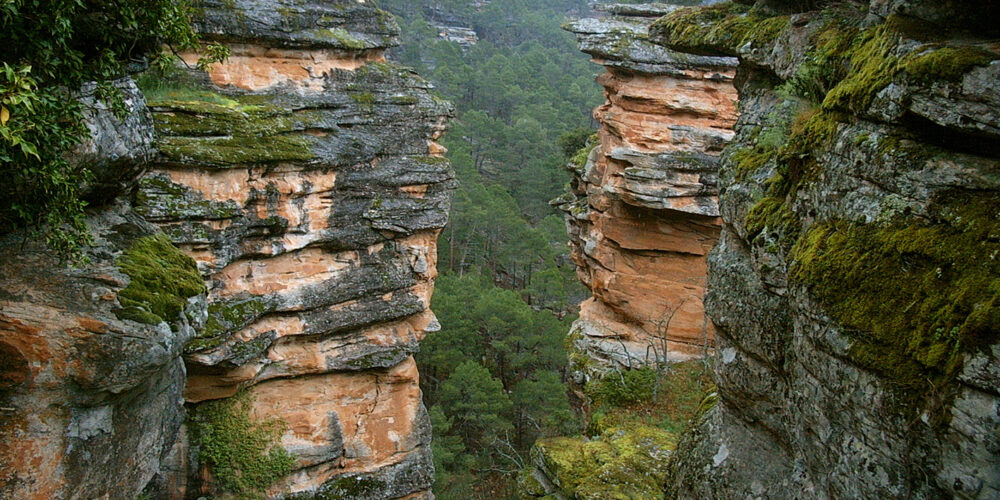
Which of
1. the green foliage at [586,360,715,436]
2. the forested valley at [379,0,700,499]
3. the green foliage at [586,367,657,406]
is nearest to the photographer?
the green foliage at [586,360,715,436]

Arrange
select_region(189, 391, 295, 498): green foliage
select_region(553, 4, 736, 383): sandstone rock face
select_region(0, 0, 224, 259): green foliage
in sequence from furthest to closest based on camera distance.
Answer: select_region(553, 4, 736, 383): sandstone rock face → select_region(189, 391, 295, 498): green foliage → select_region(0, 0, 224, 259): green foliage

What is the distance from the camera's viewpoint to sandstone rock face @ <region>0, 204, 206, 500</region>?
19.1 ft

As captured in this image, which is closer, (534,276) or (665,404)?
(665,404)

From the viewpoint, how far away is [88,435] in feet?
20.4

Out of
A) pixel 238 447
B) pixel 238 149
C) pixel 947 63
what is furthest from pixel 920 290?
pixel 238 447

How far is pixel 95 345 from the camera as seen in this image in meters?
6.10

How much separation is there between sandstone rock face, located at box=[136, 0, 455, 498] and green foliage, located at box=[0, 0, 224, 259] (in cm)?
691

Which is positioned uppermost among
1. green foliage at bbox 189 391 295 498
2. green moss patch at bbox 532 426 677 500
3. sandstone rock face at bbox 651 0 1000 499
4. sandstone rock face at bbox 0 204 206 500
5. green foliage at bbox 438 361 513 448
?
sandstone rock face at bbox 651 0 1000 499

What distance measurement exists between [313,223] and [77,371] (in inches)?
358

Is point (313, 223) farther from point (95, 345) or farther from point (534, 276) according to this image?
point (534, 276)

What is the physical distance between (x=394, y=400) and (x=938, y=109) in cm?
1419

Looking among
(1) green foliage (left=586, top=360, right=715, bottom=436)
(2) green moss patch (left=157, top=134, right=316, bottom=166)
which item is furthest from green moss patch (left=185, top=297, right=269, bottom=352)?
(1) green foliage (left=586, top=360, right=715, bottom=436)

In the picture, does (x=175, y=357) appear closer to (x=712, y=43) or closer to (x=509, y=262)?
(x=712, y=43)

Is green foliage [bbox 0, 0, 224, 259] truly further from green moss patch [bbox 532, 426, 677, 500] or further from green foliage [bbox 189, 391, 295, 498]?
green foliage [bbox 189, 391, 295, 498]
